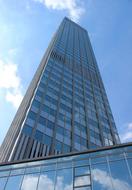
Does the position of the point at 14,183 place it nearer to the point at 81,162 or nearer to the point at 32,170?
the point at 32,170

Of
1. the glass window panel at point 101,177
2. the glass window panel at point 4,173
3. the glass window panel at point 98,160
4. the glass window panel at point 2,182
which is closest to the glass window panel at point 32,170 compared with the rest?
the glass window panel at point 4,173

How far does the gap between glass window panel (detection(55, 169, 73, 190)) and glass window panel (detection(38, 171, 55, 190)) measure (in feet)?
1.56

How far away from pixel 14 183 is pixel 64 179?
4.15m

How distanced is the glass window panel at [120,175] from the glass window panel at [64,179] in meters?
3.22

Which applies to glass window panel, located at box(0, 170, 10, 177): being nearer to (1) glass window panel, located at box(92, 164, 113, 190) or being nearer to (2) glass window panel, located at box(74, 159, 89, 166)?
(2) glass window panel, located at box(74, 159, 89, 166)

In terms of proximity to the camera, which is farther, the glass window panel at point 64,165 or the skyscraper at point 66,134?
the glass window panel at point 64,165

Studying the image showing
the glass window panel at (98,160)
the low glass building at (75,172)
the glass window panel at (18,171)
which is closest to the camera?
the low glass building at (75,172)

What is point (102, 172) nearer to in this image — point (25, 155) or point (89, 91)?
point (25, 155)

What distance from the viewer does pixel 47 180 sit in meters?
17.7

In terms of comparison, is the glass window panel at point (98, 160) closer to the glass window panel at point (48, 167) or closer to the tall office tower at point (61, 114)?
the glass window panel at point (48, 167)

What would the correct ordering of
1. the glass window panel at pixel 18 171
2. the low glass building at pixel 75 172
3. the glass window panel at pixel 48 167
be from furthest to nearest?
the glass window panel at pixel 18 171 → the glass window panel at pixel 48 167 → the low glass building at pixel 75 172

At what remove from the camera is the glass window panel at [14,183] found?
17.9 metres

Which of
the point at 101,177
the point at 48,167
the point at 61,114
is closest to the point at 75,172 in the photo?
the point at 101,177

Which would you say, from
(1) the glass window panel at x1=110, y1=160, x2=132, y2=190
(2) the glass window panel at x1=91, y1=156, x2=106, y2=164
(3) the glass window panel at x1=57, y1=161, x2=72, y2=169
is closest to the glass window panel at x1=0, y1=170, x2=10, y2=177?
(3) the glass window panel at x1=57, y1=161, x2=72, y2=169
